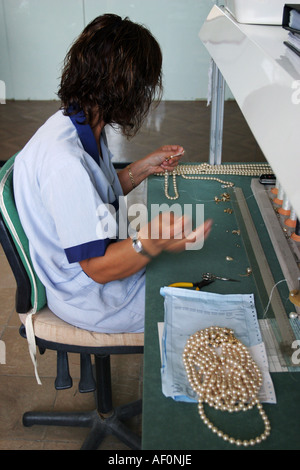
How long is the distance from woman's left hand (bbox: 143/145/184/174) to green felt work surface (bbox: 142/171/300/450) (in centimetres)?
5

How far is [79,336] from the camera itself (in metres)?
1.40

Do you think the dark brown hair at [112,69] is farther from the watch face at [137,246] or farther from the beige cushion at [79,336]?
the beige cushion at [79,336]

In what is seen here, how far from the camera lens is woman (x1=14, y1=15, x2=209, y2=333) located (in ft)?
3.89

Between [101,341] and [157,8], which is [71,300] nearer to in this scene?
[101,341]

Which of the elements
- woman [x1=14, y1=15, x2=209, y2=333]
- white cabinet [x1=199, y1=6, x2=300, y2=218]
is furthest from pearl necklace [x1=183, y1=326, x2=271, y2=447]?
white cabinet [x1=199, y1=6, x2=300, y2=218]

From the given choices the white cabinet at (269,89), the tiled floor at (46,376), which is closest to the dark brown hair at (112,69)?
the white cabinet at (269,89)

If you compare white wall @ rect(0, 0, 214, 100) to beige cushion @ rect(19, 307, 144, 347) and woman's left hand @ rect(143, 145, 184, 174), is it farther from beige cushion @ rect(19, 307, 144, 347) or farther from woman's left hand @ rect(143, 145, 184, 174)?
beige cushion @ rect(19, 307, 144, 347)

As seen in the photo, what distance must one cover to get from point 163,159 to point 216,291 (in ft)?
2.57

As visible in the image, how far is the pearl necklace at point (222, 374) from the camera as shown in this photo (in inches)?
35.9

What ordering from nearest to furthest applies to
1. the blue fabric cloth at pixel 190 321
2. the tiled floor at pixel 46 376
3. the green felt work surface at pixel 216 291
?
the green felt work surface at pixel 216 291 < the blue fabric cloth at pixel 190 321 < the tiled floor at pixel 46 376

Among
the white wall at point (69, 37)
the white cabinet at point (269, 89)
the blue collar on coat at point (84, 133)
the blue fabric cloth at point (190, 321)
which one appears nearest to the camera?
the white cabinet at point (269, 89)

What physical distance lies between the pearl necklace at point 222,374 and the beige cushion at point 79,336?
394 mm

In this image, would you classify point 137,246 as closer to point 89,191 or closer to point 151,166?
point 89,191

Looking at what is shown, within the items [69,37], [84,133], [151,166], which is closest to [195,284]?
[84,133]
